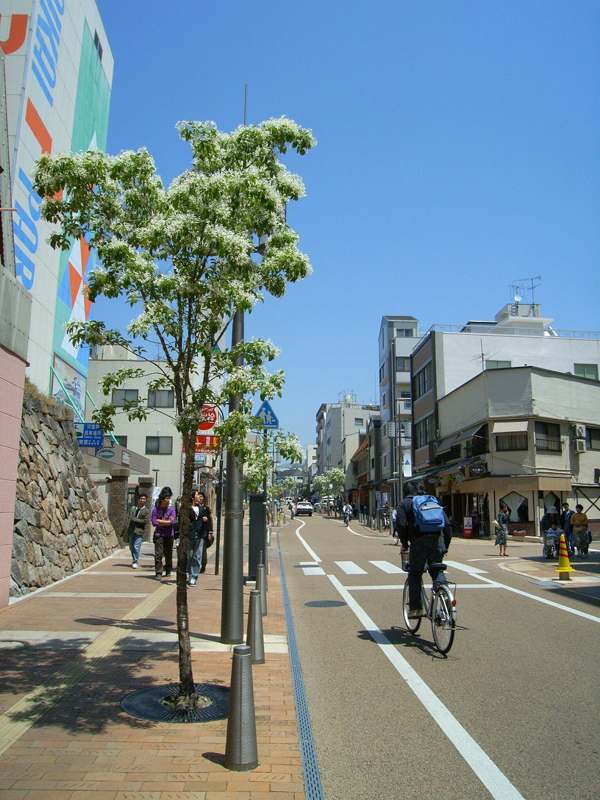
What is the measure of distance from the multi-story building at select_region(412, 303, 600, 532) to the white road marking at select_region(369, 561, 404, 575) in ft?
55.3

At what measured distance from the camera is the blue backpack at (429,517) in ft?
25.8

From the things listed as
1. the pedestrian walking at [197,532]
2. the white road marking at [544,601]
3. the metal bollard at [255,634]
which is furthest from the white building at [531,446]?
the metal bollard at [255,634]

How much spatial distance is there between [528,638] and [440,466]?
118ft

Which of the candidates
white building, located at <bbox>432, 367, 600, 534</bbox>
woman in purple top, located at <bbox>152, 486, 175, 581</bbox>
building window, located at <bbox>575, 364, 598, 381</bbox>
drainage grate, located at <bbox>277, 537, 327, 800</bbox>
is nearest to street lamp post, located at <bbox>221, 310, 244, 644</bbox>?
drainage grate, located at <bbox>277, 537, 327, 800</bbox>

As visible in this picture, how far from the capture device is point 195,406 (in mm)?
5824

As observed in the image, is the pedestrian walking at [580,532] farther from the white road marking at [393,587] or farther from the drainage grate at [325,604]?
the drainage grate at [325,604]

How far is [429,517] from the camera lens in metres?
7.86

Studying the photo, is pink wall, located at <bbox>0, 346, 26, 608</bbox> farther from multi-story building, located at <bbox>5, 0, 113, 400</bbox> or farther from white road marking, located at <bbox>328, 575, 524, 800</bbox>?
multi-story building, located at <bbox>5, 0, 113, 400</bbox>

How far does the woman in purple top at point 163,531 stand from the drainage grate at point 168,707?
754 cm

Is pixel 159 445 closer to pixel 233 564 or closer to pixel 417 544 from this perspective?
pixel 233 564

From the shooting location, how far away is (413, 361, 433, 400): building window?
4760 centimetres

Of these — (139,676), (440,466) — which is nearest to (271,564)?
(139,676)

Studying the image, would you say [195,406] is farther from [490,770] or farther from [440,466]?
[440,466]

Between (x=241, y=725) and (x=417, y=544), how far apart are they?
4198 mm
